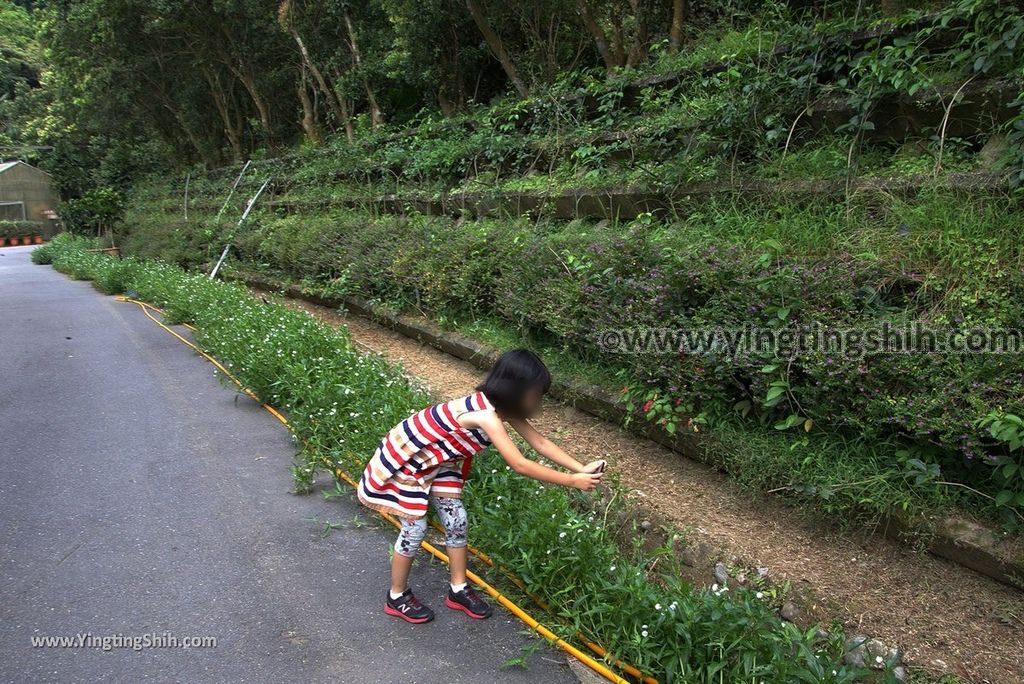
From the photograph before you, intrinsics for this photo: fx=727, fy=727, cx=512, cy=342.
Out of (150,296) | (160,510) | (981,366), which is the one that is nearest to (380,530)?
(160,510)

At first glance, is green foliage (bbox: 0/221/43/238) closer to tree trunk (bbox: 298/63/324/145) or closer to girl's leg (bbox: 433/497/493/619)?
tree trunk (bbox: 298/63/324/145)

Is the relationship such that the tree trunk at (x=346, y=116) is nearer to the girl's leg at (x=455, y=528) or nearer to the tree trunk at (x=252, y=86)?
the tree trunk at (x=252, y=86)

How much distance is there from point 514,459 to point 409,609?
34.3 inches

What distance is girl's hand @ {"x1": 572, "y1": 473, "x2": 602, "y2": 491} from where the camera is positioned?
9.60 ft

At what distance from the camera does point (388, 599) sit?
3270mm

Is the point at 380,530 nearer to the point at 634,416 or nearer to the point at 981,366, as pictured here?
the point at 634,416

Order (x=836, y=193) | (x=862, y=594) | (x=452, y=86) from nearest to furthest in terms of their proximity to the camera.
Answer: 1. (x=862, y=594)
2. (x=836, y=193)
3. (x=452, y=86)

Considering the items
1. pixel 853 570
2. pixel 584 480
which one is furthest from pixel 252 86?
pixel 853 570

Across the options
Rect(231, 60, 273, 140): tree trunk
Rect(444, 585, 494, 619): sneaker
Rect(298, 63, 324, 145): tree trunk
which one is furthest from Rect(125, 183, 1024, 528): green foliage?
Rect(231, 60, 273, 140): tree trunk

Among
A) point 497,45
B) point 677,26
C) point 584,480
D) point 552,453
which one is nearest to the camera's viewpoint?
point 584,480

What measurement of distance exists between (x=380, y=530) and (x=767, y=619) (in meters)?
2.09

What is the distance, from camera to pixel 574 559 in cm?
324

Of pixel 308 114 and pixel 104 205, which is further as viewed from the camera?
pixel 104 205

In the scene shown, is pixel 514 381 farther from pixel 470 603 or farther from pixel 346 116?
pixel 346 116
